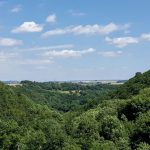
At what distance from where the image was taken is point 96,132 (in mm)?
75688

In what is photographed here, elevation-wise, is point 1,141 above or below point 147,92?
below

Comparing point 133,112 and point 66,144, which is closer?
point 66,144

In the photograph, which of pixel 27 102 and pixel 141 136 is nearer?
pixel 141 136

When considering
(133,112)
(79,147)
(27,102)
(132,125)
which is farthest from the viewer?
(27,102)

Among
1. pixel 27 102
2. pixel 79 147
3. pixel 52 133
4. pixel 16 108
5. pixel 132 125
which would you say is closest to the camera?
pixel 79 147

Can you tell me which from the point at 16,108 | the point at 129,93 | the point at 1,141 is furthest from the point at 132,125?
the point at 16,108

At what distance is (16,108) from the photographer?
148 meters

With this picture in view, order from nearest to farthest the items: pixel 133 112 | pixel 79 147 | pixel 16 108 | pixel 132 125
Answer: pixel 79 147 < pixel 132 125 < pixel 133 112 < pixel 16 108

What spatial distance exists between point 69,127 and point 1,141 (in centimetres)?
1893

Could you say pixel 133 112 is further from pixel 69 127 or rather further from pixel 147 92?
pixel 69 127

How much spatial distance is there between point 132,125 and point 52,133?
750 inches

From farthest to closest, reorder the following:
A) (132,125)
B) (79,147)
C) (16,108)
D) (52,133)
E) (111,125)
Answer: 1. (16,108)
2. (132,125)
3. (111,125)
4. (52,133)
5. (79,147)

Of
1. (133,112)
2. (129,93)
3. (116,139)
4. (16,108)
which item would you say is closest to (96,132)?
(116,139)

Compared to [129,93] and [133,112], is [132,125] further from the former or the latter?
[129,93]
